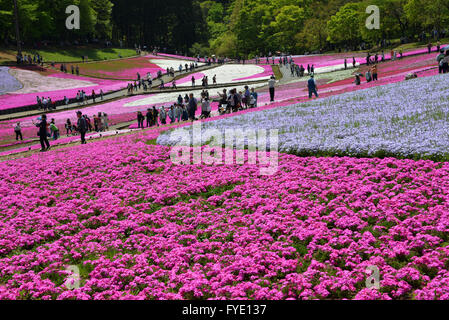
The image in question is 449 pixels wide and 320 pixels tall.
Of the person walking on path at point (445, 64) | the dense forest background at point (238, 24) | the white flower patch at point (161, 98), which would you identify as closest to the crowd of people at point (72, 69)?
the dense forest background at point (238, 24)

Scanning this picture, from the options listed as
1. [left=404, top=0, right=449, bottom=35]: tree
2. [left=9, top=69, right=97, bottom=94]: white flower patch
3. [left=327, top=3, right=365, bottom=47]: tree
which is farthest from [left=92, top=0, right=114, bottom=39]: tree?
[left=404, top=0, right=449, bottom=35]: tree

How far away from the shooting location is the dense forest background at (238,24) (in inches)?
3452

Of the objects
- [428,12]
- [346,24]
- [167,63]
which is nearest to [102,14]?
[167,63]

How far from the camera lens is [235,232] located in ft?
36.3

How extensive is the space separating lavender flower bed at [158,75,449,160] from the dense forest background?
64395 millimetres

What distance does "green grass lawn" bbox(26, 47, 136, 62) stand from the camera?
88.4 m

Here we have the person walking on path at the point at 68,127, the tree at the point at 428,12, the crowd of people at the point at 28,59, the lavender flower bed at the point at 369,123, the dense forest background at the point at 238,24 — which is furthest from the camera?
the dense forest background at the point at 238,24

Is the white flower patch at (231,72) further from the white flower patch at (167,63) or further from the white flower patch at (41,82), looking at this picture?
the white flower patch at (41,82)

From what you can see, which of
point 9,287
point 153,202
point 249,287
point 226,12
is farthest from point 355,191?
point 226,12

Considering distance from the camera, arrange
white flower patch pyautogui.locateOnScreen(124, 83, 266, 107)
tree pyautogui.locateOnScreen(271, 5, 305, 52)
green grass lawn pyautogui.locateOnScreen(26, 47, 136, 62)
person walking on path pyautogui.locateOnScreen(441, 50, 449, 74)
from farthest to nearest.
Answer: tree pyautogui.locateOnScreen(271, 5, 305, 52)
green grass lawn pyautogui.locateOnScreen(26, 47, 136, 62)
white flower patch pyautogui.locateOnScreen(124, 83, 266, 107)
person walking on path pyautogui.locateOnScreen(441, 50, 449, 74)

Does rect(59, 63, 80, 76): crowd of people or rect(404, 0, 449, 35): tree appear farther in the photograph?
rect(404, 0, 449, 35): tree

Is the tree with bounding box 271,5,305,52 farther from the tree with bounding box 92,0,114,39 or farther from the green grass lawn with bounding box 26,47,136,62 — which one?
the tree with bounding box 92,0,114,39

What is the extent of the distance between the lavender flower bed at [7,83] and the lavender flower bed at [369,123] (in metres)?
47.2
